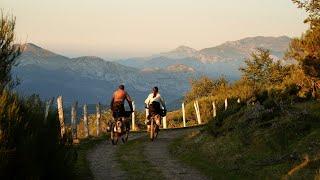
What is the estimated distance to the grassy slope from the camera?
14.8m

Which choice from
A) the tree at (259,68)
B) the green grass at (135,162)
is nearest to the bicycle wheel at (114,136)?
the green grass at (135,162)

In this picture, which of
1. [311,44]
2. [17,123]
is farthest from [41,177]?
[311,44]

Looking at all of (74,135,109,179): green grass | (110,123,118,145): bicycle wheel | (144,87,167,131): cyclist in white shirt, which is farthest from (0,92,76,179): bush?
(144,87,167,131): cyclist in white shirt

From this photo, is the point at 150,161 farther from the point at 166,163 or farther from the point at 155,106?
the point at 155,106

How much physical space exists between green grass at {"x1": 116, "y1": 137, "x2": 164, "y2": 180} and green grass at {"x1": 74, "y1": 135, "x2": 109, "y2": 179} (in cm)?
119

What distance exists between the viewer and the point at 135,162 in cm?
1773

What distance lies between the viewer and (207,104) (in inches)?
2424

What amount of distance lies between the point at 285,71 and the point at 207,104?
1744 centimetres

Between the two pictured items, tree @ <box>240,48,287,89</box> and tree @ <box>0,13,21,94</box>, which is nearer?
tree @ <box>0,13,21,94</box>

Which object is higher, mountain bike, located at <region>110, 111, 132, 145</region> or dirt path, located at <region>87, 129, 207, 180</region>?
mountain bike, located at <region>110, 111, 132, 145</region>

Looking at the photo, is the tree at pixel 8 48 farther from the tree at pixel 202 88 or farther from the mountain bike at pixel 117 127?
the tree at pixel 202 88

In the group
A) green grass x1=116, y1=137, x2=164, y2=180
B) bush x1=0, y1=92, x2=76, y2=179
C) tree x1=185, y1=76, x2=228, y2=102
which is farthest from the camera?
tree x1=185, y1=76, x2=228, y2=102

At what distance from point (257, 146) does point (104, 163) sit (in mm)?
5262

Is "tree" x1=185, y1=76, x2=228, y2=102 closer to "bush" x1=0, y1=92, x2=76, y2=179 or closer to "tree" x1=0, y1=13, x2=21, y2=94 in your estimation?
"tree" x1=0, y1=13, x2=21, y2=94
